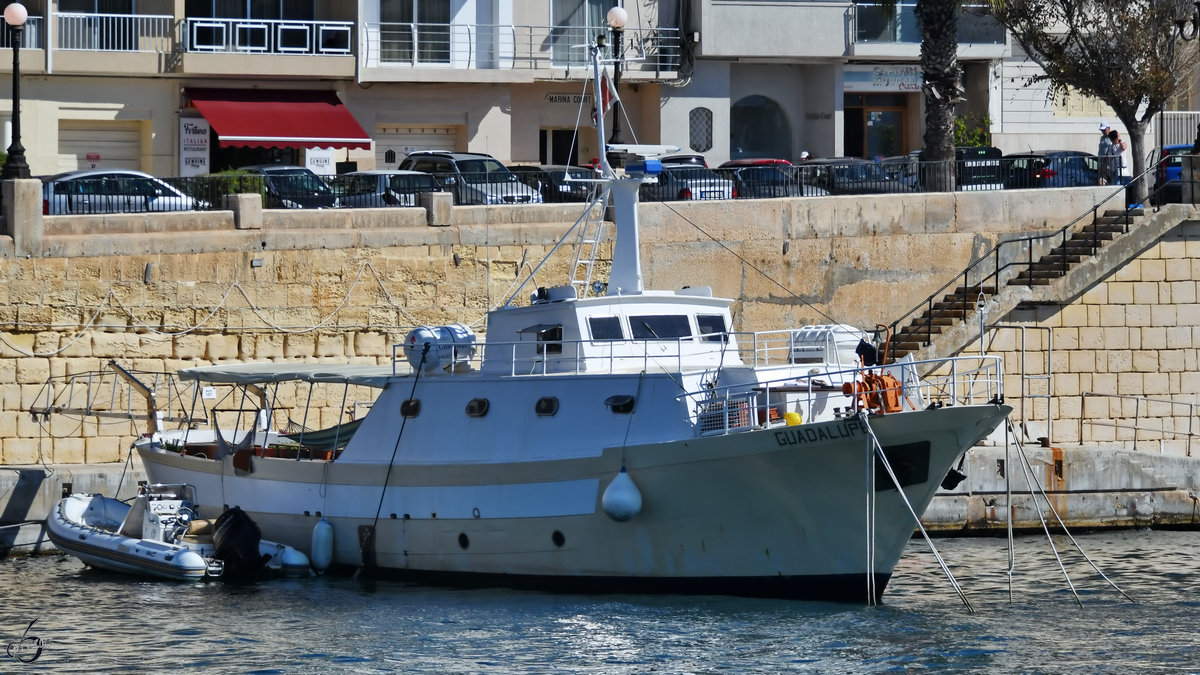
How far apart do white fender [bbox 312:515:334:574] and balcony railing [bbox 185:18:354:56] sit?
17.3 metres

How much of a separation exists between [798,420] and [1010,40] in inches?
1042

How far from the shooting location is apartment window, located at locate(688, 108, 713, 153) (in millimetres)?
40969

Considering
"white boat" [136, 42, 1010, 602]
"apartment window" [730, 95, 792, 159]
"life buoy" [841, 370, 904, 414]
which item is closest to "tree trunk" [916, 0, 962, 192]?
"white boat" [136, 42, 1010, 602]

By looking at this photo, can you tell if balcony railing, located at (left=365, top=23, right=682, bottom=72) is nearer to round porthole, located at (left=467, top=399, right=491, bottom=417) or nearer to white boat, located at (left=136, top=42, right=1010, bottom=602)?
white boat, located at (left=136, top=42, right=1010, bottom=602)

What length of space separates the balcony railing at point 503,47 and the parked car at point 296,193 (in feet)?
30.5

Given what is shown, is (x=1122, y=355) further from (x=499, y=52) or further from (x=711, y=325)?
(x=499, y=52)

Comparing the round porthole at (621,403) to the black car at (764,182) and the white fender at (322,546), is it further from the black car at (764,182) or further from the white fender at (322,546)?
the black car at (764,182)

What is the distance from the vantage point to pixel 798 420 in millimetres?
18906

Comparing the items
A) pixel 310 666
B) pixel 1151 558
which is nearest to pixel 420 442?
pixel 310 666

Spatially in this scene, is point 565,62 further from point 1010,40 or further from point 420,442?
point 420,442

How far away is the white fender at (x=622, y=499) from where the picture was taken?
62.6ft

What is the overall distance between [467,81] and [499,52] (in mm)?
1153

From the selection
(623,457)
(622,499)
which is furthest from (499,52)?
(622,499)

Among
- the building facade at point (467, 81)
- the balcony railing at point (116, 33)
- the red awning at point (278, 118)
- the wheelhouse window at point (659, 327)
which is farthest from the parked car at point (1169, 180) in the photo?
the balcony railing at point (116, 33)
